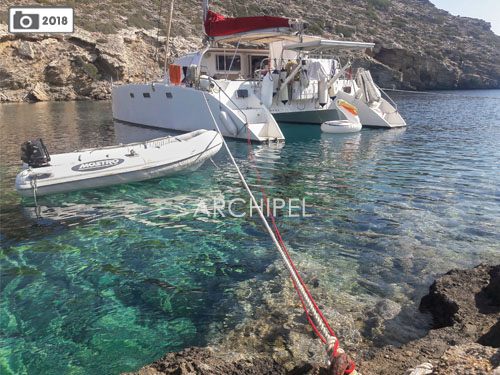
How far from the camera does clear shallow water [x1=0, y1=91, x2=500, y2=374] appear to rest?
11.6ft

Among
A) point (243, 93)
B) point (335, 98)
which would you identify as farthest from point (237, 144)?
point (335, 98)

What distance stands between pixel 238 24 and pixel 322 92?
4.43 metres

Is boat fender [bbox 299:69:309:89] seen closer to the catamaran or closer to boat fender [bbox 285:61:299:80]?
the catamaran

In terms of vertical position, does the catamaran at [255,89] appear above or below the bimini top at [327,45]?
below

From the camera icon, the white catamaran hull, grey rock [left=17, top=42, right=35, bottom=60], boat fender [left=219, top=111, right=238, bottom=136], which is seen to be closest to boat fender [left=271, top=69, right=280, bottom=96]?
the white catamaran hull

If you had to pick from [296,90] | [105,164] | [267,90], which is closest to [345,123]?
[296,90]

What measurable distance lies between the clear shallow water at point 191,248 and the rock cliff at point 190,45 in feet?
94.5

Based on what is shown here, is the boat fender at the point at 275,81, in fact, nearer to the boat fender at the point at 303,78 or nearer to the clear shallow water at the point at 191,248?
the boat fender at the point at 303,78

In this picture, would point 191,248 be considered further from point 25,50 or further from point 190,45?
point 190,45

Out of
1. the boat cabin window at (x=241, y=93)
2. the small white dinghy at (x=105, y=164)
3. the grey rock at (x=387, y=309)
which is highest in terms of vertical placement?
the boat cabin window at (x=241, y=93)

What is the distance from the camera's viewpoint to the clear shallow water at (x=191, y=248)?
3.54 m

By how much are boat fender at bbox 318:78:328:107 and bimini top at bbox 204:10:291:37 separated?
2.64 meters

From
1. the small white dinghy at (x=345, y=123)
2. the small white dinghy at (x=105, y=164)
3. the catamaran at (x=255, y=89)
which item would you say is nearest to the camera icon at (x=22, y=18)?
the catamaran at (x=255, y=89)

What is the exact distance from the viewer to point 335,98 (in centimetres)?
1719
